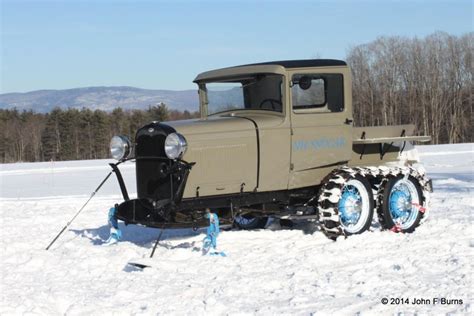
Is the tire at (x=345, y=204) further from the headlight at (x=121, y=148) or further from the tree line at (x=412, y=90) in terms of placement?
the tree line at (x=412, y=90)

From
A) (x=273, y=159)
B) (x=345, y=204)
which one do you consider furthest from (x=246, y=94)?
(x=345, y=204)

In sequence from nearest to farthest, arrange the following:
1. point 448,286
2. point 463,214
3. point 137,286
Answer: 1. point 448,286
2. point 137,286
3. point 463,214

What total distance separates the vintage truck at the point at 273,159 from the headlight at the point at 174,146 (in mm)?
12

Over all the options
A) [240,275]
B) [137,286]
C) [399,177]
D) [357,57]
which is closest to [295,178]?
[399,177]

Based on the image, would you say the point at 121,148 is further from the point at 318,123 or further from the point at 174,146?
the point at 318,123

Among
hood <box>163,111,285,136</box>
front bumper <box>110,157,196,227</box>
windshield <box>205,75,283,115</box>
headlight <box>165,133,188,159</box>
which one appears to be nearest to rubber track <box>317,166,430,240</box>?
hood <box>163,111,285,136</box>

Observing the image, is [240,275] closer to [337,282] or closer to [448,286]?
[337,282]

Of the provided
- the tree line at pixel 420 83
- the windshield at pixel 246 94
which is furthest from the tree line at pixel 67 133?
the windshield at pixel 246 94

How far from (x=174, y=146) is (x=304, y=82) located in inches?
82.0

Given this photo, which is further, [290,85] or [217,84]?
[217,84]

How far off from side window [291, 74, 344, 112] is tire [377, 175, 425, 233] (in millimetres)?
1339

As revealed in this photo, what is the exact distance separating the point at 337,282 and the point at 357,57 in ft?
203

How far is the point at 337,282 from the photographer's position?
5.73 metres

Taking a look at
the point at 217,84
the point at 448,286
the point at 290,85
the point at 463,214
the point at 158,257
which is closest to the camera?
the point at 448,286
